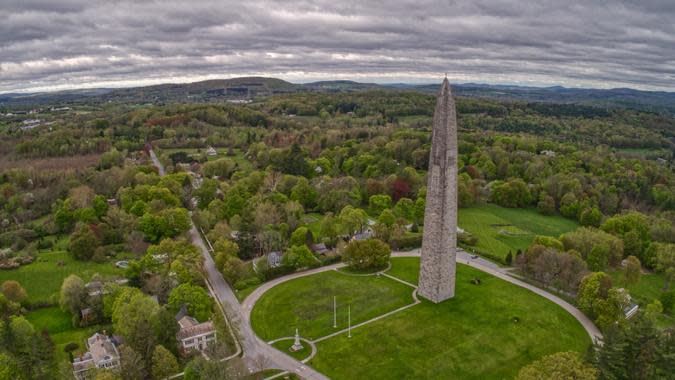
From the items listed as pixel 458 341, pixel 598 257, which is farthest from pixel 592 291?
pixel 458 341

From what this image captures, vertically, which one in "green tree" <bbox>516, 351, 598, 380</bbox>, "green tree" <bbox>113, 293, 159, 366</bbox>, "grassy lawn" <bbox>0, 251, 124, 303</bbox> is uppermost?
"green tree" <bbox>516, 351, 598, 380</bbox>

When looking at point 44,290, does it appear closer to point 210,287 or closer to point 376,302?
point 210,287

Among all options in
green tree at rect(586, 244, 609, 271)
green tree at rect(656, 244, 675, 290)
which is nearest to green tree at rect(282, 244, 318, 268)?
green tree at rect(586, 244, 609, 271)

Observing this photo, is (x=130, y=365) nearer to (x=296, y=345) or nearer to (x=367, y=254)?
(x=296, y=345)

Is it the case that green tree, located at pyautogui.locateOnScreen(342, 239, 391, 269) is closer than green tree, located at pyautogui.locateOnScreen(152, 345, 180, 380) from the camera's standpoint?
No

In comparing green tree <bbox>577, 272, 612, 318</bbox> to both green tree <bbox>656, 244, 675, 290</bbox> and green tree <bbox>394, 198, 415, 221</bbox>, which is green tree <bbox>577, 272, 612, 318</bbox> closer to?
green tree <bbox>656, 244, 675, 290</bbox>

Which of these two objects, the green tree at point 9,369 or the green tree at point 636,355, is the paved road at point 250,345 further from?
the green tree at point 636,355
